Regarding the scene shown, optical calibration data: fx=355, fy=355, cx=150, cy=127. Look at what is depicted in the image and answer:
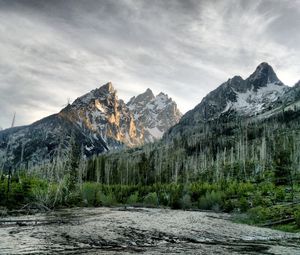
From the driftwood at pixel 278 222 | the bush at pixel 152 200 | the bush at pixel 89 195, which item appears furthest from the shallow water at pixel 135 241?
the bush at pixel 152 200

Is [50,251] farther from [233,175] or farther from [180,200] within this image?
[233,175]

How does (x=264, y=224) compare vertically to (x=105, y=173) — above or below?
below

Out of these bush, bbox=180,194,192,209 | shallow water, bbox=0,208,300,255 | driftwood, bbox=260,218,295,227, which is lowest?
shallow water, bbox=0,208,300,255

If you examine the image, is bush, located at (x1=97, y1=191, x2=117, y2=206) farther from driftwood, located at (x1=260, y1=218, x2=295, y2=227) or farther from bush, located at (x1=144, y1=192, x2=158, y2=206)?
driftwood, located at (x1=260, y1=218, x2=295, y2=227)

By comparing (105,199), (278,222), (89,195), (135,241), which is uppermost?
(89,195)

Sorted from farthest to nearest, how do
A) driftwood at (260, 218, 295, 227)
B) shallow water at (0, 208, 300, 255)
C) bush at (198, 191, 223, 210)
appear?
1. bush at (198, 191, 223, 210)
2. driftwood at (260, 218, 295, 227)
3. shallow water at (0, 208, 300, 255)

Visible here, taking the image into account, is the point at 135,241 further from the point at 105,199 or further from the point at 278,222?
the point at 105,199

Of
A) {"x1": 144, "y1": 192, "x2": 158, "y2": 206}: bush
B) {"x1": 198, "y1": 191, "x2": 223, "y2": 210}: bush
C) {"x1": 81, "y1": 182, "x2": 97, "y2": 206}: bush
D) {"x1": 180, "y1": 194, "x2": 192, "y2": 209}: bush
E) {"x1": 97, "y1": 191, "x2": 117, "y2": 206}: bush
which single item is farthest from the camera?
{"x1": 144, "y1": 192, "x2": 158, "y2": 206}: bush

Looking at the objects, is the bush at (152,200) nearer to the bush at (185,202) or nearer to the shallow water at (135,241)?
the bush at (185,202)

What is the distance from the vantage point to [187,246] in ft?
102

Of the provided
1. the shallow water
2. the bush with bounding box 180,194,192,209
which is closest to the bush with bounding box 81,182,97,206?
the bush with bounding box 180,194,192,209

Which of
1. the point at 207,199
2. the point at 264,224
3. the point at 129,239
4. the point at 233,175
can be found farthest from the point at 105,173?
the point at 129,239

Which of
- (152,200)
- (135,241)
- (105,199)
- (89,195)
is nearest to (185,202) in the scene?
(152,200)

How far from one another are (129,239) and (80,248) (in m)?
7.47
